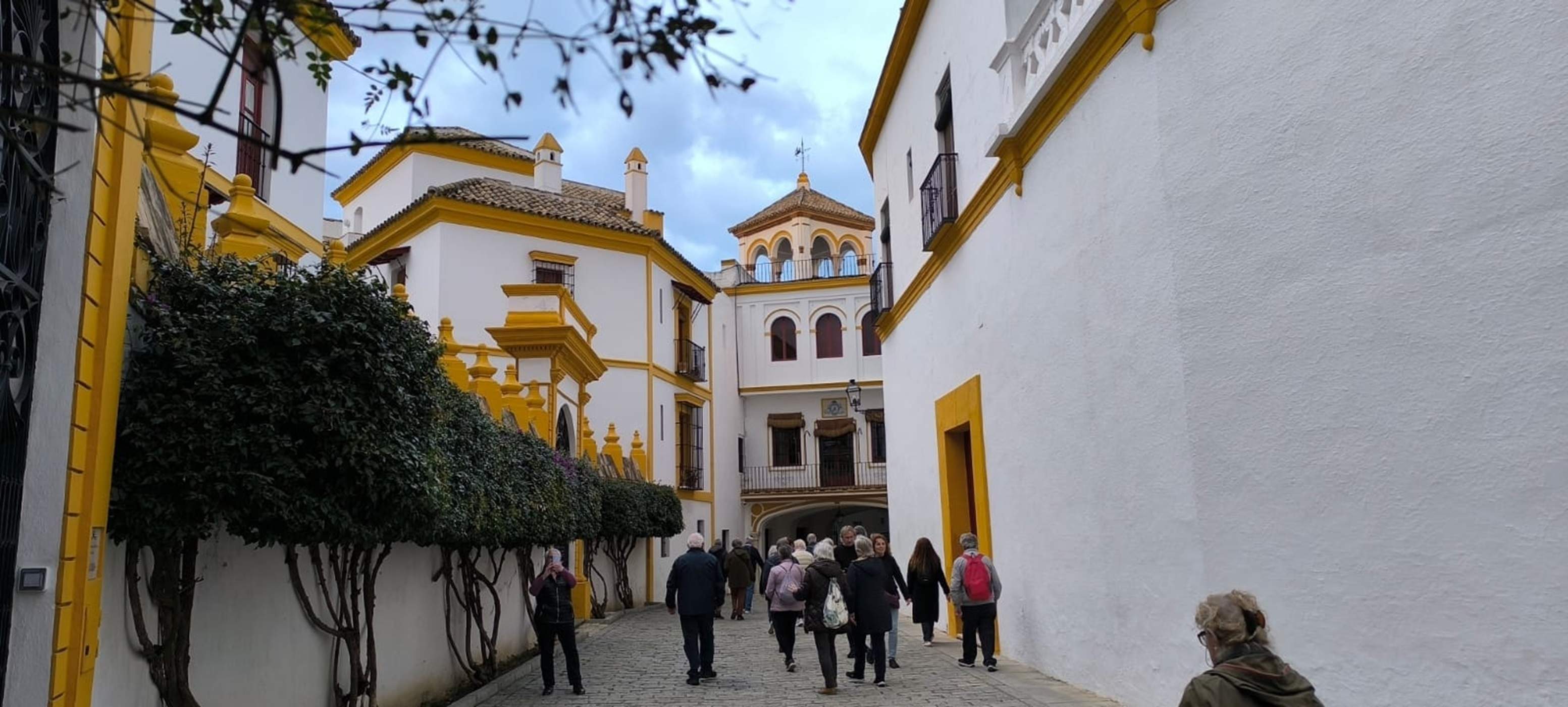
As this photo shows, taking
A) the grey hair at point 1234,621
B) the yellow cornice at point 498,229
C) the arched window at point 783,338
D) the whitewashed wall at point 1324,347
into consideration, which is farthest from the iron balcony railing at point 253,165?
the arched window at point 783,338

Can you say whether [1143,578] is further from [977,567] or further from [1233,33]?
[1233,33]

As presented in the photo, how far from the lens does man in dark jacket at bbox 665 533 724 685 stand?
39.4ft

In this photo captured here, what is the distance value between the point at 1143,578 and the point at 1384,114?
12.6 feet

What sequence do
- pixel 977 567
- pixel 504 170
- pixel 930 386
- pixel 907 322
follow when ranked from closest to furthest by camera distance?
pixel 977 567 → pixel 930 386 → pixel 907 322 → pixel 504 170

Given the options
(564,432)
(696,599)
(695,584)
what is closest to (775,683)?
(696,599)

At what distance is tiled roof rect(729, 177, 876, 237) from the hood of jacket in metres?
40.4

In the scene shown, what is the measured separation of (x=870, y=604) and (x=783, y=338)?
28.7 meters

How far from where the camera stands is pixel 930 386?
632 inches

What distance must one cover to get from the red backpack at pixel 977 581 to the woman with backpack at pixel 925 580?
1158 mm

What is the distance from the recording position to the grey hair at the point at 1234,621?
A: 389cm

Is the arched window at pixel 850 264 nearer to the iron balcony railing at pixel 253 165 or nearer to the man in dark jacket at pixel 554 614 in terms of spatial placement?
the iron balcony railing at pixel 253 165

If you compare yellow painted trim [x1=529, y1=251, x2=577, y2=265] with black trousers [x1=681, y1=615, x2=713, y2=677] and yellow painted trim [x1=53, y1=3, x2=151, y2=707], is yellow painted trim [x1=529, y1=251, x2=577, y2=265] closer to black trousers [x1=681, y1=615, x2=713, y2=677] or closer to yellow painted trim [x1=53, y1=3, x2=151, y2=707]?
black trousers [x1=681, y1=615, x2=713, y2=677]

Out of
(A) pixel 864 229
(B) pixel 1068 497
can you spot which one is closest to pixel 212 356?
(B) pixel 1068 497

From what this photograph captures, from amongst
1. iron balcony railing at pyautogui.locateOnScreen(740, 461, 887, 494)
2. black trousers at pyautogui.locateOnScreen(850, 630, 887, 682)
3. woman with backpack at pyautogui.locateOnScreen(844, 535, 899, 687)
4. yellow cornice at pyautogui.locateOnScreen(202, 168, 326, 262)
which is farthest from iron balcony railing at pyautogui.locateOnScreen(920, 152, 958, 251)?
iron balcony railing at pyautogui.locateOnScreen(740, 461, 887, 494)
